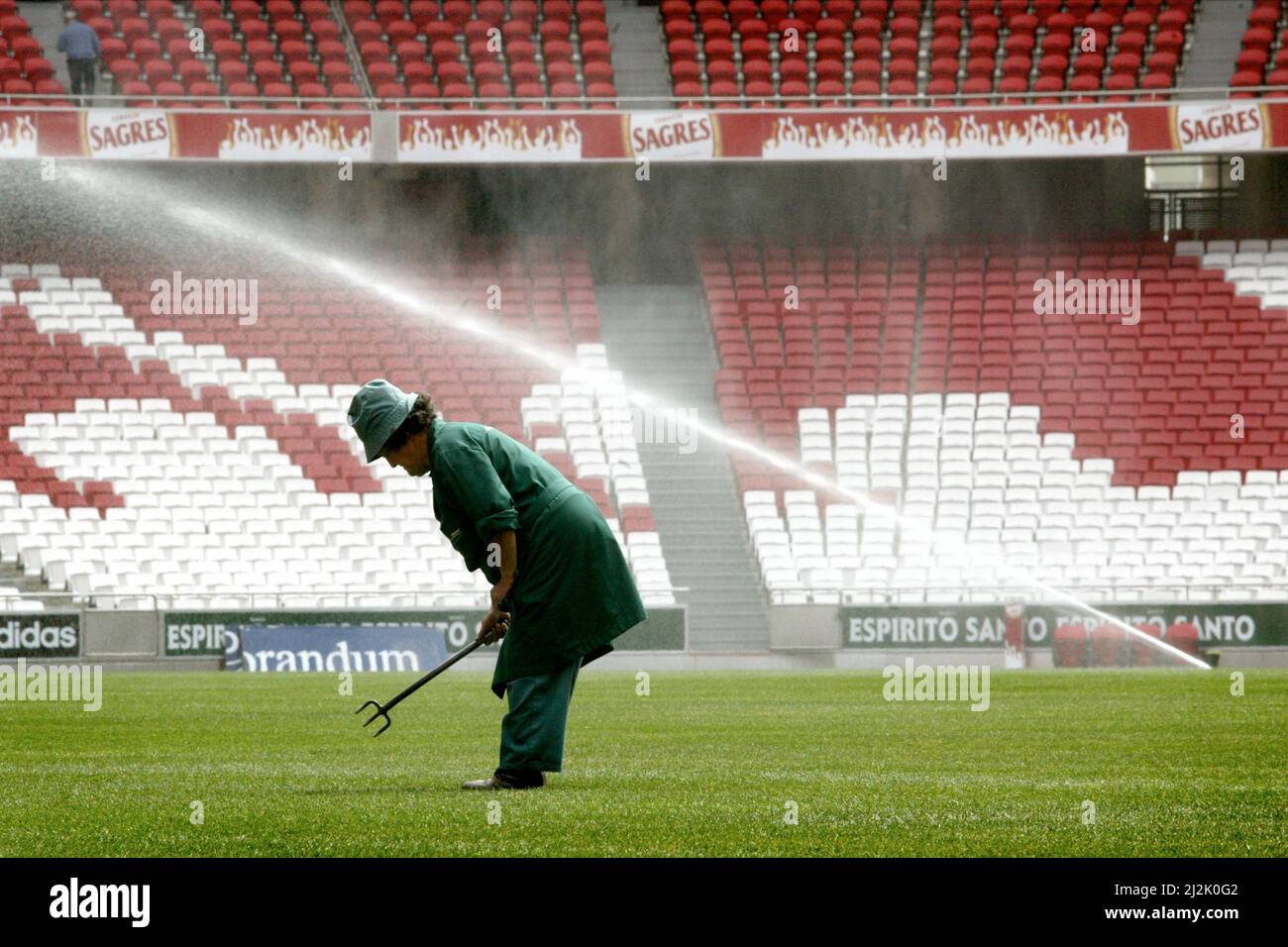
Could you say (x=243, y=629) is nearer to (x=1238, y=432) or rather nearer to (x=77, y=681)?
(x=77, y=681)

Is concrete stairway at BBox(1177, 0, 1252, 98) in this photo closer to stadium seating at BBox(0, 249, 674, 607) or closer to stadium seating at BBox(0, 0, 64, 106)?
stadium seating at BBox(0, 249, 674, 607)

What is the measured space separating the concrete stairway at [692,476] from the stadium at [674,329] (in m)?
0.10

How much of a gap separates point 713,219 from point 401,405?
28.3 meters

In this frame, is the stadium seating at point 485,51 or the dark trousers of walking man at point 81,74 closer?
the dark trousers of walking man at point 81,74

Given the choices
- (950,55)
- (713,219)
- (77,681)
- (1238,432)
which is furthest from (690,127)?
(77,681)

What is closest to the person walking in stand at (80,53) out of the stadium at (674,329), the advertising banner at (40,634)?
the stadium at (674,329)

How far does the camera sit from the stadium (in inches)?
1001

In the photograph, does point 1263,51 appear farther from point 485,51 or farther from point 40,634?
point 40,634

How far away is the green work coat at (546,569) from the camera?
8.29 metres

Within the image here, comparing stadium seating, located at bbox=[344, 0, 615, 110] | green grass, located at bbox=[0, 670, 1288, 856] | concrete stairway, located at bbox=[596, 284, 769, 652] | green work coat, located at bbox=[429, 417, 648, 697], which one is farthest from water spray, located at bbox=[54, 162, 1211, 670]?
green work coat, located at bbox=[429, 417, 648, 697]

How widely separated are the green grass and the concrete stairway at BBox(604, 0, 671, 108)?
2137 centimetres

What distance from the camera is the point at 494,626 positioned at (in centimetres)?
808
